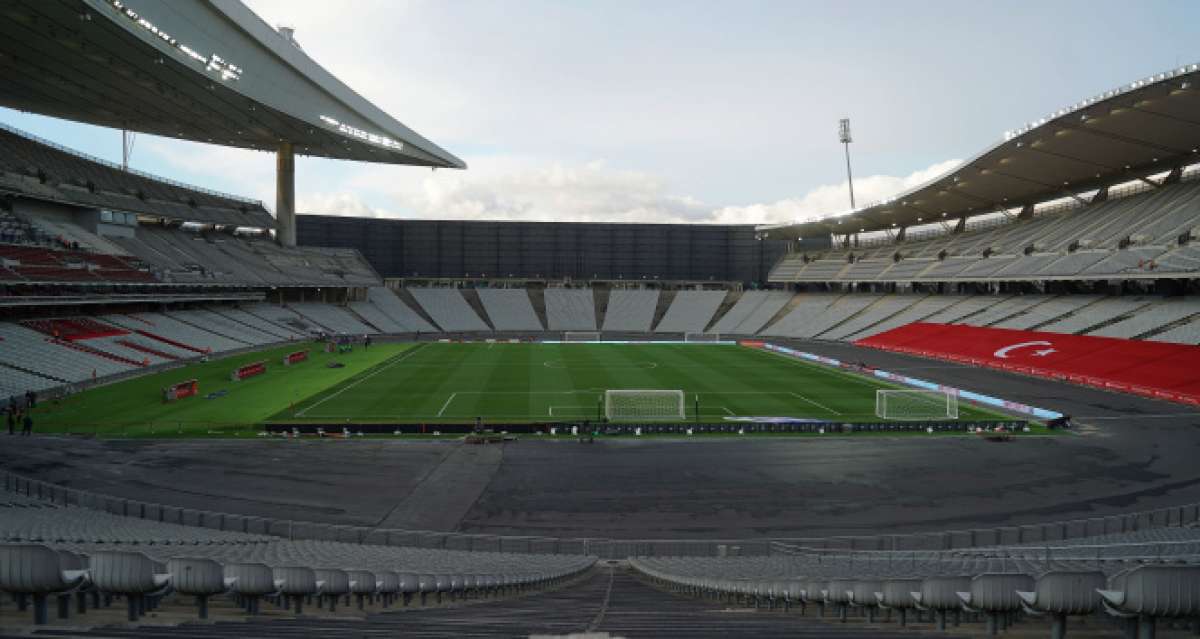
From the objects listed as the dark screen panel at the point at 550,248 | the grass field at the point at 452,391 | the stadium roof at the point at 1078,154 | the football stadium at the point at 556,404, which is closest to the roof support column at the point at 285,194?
the football stadium at the point at 556,404

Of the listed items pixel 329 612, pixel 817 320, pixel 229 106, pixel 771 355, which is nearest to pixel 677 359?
pixel 771 355

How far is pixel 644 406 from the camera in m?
34.9

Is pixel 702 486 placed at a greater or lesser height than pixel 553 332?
lesser

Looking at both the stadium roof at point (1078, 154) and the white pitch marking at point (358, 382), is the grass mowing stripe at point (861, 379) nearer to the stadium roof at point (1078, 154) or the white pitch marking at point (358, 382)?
the stadium roof at point (1078, 154)

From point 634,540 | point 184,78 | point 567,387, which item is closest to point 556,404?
point 567,387

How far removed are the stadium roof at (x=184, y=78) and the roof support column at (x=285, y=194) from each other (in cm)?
172

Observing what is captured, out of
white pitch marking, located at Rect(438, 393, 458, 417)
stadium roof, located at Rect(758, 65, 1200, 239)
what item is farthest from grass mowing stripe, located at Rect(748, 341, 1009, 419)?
white pitch marking, located at Rect(438, 393, 458, 417)

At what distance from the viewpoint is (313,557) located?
11.3 m

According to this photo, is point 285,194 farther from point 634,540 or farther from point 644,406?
point 634,540

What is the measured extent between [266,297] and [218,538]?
6948 centimetres

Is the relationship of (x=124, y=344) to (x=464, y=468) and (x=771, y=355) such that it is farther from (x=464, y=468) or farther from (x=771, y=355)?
(x=771, y=355)

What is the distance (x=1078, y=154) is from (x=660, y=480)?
4849cm

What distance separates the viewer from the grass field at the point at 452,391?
31562mm

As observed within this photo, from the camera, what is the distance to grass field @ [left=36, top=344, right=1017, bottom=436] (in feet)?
104
